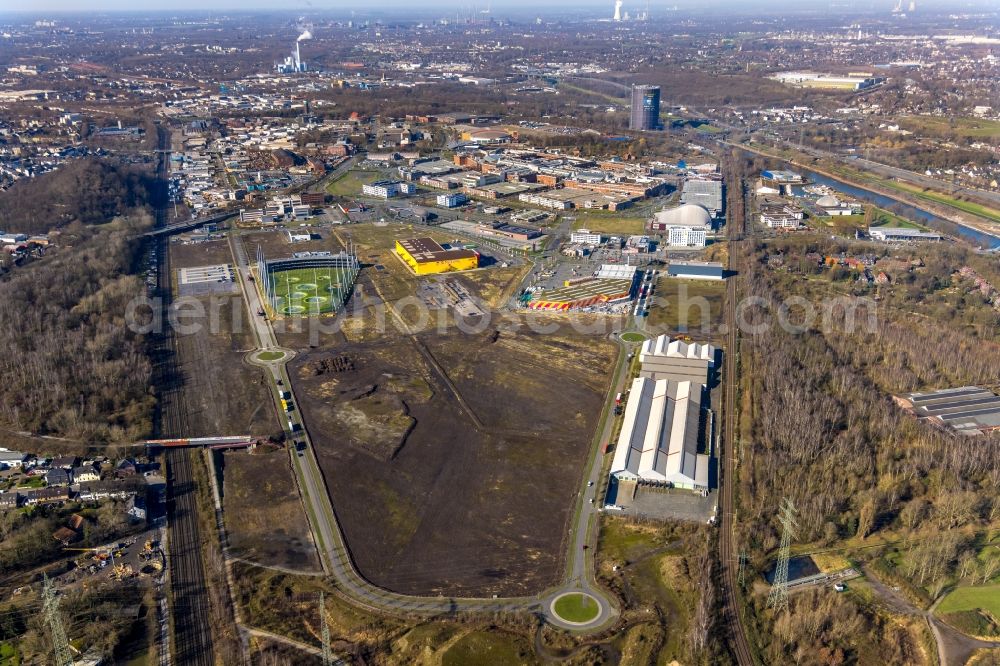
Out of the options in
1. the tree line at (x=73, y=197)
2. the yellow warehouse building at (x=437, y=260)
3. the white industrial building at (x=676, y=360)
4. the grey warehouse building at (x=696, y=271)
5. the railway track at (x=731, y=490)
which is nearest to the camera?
the railway track at (x=731, y=490)

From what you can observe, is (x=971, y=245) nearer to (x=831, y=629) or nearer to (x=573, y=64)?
(x=831, y=629)

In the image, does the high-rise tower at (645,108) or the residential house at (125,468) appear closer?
the residential house at (125,468)

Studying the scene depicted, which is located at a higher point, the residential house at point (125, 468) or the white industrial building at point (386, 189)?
the white industrial building at point (386, 189)

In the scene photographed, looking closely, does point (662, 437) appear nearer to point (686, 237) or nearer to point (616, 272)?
point (616, 272)

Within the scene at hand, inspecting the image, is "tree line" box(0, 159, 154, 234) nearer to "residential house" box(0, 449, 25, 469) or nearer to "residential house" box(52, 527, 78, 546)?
"residential house" box(0, 449, 25, 469)

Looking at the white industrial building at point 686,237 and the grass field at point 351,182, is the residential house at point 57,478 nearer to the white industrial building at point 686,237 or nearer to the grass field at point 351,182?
the white industrial building at point 686,237

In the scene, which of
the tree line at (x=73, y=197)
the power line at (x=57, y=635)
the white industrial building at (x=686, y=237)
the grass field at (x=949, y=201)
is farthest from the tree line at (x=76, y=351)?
the grass field at (x=949, y=201)
